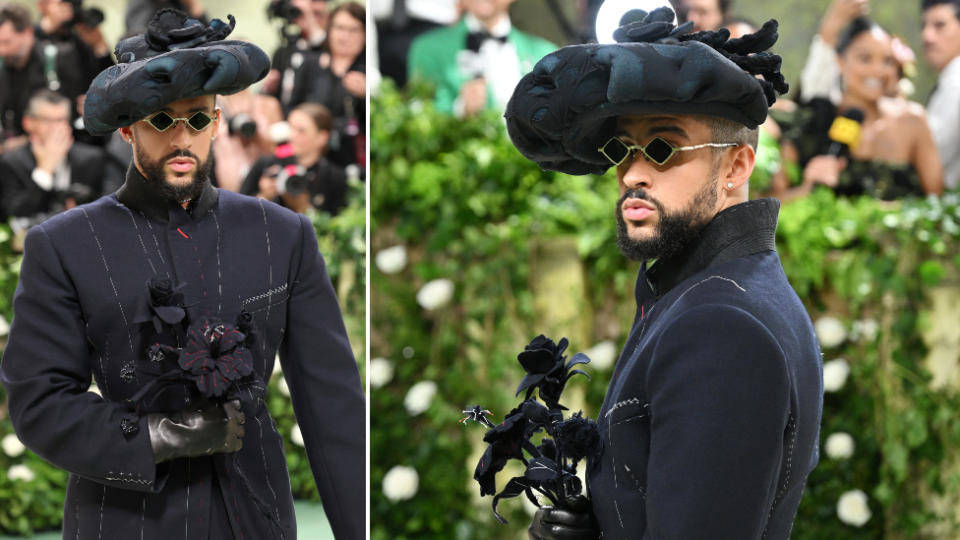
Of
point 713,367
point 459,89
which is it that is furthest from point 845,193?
point 713,367

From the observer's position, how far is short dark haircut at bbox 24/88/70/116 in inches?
196

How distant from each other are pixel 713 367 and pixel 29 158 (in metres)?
4.11

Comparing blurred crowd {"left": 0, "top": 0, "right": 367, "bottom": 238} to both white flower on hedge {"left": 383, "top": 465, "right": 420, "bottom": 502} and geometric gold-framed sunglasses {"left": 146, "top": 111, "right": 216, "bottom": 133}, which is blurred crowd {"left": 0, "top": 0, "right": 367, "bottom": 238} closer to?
white flower on hedge {"left": 383, "top": 465, "right": 420, "bottom": 502}

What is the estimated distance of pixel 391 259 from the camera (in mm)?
4469

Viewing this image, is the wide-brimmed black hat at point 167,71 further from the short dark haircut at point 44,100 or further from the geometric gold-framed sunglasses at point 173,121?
the short dark haircut at point 44,100

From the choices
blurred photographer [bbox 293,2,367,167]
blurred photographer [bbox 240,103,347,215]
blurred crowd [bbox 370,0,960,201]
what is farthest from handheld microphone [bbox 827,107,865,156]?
blurred photographer [bbox 240,103,347,215]

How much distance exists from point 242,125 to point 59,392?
2.68 meters

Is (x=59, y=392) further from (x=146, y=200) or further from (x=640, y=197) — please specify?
(x=640, y=197)

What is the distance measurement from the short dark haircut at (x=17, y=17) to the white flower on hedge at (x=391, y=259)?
2.05 metres

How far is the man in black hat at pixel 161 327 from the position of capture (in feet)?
7.14

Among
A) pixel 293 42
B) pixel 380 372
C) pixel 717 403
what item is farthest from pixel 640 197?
pixel 293 42

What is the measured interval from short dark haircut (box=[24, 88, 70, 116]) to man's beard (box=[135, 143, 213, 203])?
2.92 meters

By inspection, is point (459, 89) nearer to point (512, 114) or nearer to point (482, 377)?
point (482, 377)

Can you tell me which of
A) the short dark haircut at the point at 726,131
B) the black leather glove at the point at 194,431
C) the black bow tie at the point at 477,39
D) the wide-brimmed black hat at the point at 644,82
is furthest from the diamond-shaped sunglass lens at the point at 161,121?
the black bow tie at the point at 477,39
